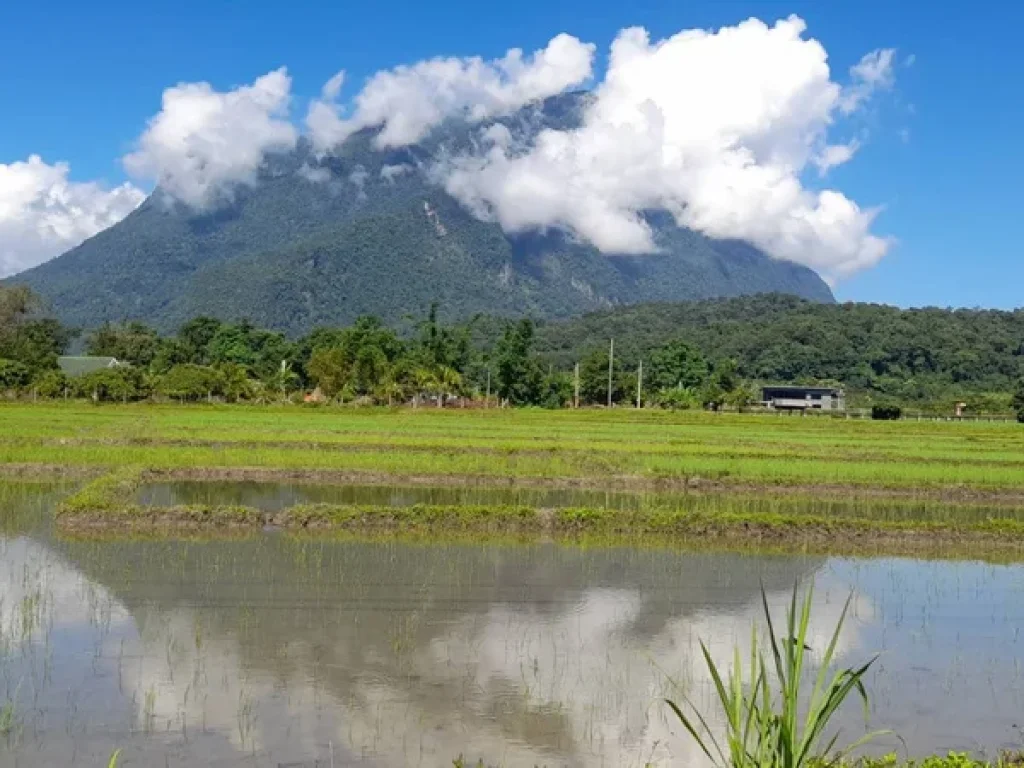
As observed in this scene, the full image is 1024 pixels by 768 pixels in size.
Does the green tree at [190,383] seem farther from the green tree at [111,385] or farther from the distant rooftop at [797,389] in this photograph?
the distant rooftop at [797,389]

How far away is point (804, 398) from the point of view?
234ft

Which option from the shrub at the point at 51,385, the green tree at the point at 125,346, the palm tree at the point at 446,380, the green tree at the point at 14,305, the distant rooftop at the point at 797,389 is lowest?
the shrub at the point at 51,385

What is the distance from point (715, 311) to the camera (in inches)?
4535

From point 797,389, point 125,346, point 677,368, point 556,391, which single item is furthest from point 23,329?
point 797,389

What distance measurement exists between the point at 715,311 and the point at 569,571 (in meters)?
108

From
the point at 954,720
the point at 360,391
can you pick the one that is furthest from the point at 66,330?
the point at 954,720

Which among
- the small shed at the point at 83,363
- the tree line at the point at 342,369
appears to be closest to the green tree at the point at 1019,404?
the tree line at the point at 342,369

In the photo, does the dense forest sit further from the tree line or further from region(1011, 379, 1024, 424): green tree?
region(1011, 379, 1024, 424): green tree

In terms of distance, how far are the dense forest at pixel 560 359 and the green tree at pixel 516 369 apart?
0.28 ft

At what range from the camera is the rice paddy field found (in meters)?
6.06

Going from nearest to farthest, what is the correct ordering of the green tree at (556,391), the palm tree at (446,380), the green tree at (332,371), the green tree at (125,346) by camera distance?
the palm tree at (446,380) < the green tree at (332,371) < the green tree at (556,391) < the green tree at (125,346)

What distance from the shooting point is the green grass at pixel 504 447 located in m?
19.1

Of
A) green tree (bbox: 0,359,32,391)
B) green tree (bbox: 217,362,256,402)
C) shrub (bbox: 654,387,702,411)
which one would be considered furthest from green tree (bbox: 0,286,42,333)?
shrub (bbox: 654,387,702,411)

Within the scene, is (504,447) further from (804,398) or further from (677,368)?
(804,398)
